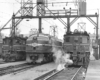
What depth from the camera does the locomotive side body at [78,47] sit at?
18.4 m

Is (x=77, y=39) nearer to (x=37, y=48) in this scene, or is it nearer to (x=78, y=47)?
(x=78, y=47)

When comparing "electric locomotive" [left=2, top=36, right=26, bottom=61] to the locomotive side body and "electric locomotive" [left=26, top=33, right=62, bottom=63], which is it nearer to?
"electric locomotive" [left=26, top=33, right=62, bottom=63]

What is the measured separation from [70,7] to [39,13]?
4.55 meters

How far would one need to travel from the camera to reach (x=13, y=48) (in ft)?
83.8

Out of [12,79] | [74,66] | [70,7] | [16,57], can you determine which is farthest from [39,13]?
[12,79]

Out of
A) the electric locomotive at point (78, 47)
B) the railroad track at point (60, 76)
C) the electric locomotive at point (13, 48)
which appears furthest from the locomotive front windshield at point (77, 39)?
the electric locomotive at point (13, 48)

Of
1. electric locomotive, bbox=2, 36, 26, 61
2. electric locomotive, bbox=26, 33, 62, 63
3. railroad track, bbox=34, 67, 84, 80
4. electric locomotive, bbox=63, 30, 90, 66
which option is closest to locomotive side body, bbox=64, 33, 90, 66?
electric locomotive, bbox=63, 30, 90, 66

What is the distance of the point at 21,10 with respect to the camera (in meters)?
28.4

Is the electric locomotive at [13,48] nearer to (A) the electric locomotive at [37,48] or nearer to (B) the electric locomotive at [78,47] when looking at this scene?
(A) the electric locomotive at [37,48]

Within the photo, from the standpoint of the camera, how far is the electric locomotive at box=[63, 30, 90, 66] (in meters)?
18.4

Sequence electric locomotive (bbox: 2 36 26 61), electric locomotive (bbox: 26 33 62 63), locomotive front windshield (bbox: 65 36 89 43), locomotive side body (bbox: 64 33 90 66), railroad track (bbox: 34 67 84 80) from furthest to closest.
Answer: electric locomotive (bbox: 2 36 26 61) → electric locomotive (bbox: 26 33 62 63) → locomotive front windshield (bbox: 65 36 89 43) → locomotive side body (bbox: 64 33 90 66) → railroad track (bbox: 34 67 84 80)

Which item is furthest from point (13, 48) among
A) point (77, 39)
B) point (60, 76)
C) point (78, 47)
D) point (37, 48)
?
point (60, 76)

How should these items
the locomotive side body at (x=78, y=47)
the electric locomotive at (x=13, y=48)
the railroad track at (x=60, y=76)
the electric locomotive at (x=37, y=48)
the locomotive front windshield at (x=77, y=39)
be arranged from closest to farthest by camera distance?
the railroad track at (x=60, y=76) < the locomotive side body at (x=78, y=47) < the locomotive front windshield at (x=77, y=39) < the electric locomotive at (x=37, y=48) < the electric locomotive at (x=13, y=48)

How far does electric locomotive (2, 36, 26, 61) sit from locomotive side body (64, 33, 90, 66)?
8.23m
